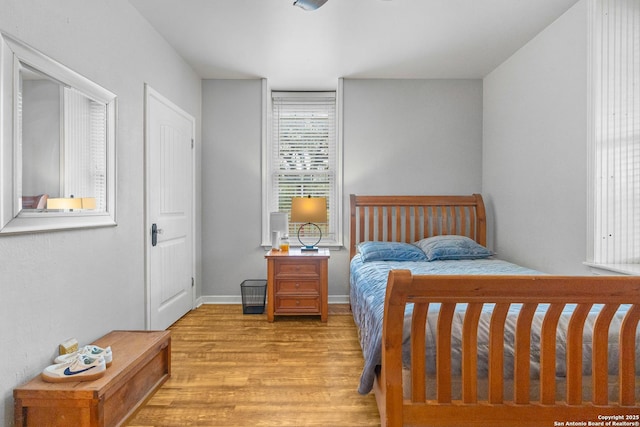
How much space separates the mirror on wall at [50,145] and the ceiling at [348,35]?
108 centimetres

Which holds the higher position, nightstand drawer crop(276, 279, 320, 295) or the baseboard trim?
nightstand drawer crop(276, 279, 320, 295)

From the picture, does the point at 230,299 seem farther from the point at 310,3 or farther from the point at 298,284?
the point at 310,3

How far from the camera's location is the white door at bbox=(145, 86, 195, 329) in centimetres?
294

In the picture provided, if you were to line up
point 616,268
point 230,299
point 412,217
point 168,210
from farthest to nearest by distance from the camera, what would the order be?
1. point 230,299
2. point 412,217
3. point 168,210
4. point 616,268

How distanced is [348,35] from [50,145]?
234cm

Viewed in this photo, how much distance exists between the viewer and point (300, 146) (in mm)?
4332

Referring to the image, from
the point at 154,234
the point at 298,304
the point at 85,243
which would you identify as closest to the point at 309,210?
the point at 298,304

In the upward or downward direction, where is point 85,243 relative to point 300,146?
downward

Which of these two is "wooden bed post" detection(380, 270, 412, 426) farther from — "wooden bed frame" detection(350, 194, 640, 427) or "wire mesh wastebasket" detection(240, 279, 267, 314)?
"wire mesh wastebasket" detection(240, 279, 267, 314)

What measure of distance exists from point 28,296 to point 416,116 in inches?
148

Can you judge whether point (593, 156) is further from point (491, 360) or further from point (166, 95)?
point (166, 95)

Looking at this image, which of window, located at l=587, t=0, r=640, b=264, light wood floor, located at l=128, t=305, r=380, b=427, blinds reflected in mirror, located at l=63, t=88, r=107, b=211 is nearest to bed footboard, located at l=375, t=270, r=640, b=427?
light wood floor, located at l=128, t=305, r=380, b=427

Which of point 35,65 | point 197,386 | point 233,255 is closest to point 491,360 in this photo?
point 197,386

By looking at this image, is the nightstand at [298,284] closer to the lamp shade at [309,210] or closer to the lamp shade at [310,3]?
the lamp shade at [309,210]
